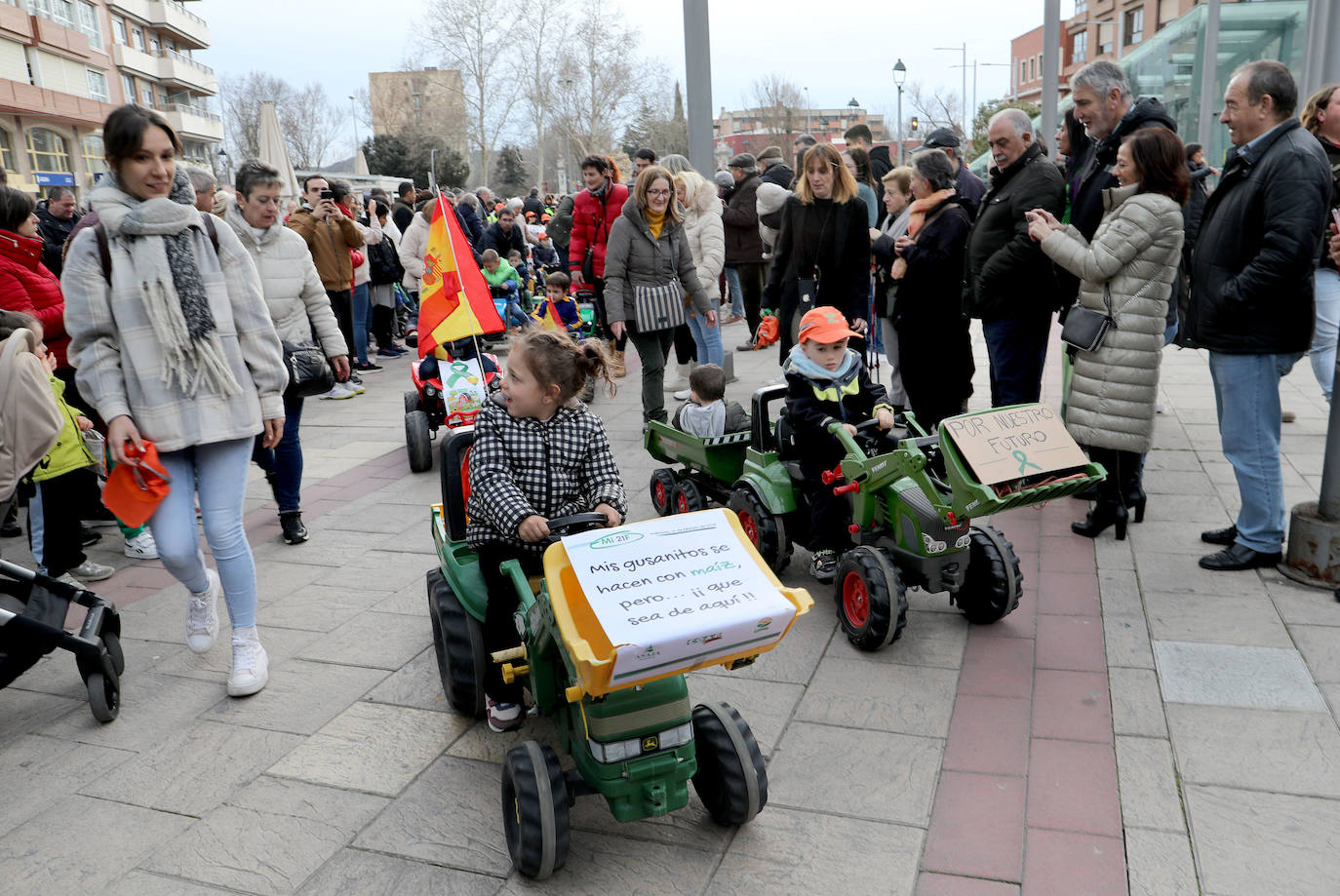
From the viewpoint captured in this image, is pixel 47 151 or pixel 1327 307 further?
pixel 47 151

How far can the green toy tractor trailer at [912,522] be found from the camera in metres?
3.64

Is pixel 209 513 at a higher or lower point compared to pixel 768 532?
higher

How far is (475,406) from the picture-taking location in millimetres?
6660

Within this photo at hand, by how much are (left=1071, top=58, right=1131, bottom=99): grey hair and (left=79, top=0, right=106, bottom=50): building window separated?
58.9 m

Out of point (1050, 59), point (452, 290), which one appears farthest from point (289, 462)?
point (1050, 59)

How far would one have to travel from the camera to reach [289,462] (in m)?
5.39

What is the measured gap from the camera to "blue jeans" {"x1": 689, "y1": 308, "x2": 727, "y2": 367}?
758 cm

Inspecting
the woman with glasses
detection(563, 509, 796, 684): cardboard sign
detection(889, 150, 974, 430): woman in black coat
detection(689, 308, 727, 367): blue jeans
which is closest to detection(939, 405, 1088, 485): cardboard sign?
detection(563, 509, 796, 684): cardboard sign

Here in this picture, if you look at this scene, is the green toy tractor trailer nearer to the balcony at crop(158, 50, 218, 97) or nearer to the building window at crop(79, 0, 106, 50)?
the building window at crop(79, 0, 106, 50)

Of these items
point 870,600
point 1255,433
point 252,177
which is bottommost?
point 870,600

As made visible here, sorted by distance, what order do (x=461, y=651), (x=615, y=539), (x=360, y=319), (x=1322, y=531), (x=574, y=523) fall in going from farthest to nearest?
(x=360, y=319), (x=1322, y=531), (x=461, y=651), (x=574, y=523), (x=615, y=539)

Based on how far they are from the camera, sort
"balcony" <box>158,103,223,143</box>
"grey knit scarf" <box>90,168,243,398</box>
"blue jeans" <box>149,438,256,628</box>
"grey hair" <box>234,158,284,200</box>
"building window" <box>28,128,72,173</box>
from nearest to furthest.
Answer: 1. "grey knit scarf" <box>90,168,243,398</box>
2. "blue jeans" <box>149,438,256,628</box>
3. "grey hair" <box>234,158,284,200</box>
4. "building window" <box>28,128,72,173</box>
5. "balcony" <box>158,103,223,143</box>

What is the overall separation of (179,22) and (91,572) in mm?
71578

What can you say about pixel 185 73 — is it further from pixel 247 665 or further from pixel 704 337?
pixel 247 665
